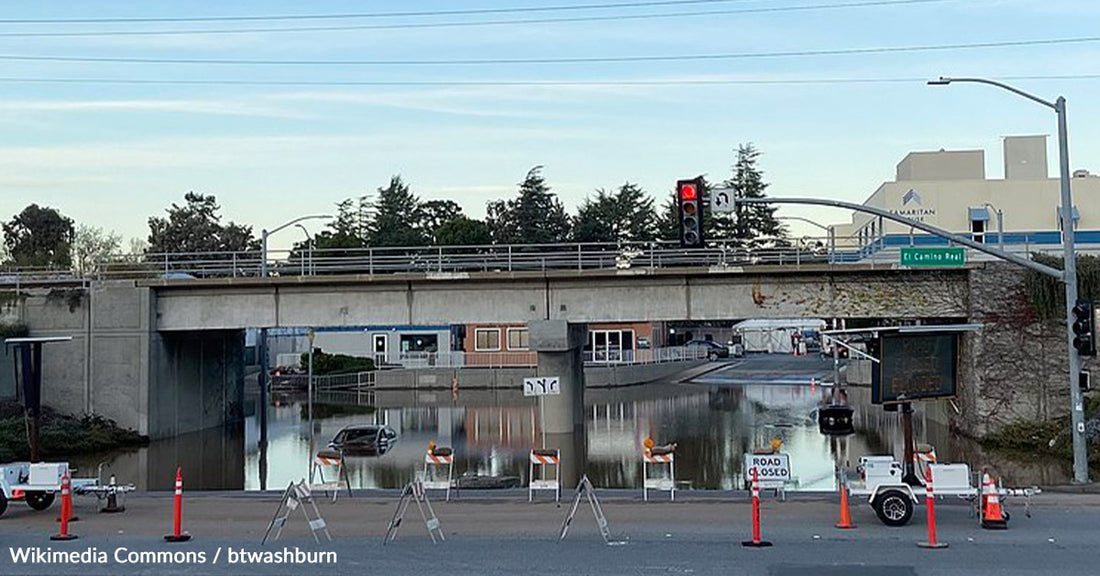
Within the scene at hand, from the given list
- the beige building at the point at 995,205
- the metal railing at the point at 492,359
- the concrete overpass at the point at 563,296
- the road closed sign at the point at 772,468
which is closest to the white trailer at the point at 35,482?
the road closed sign at the point at 772,468

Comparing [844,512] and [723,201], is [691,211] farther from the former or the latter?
[844,512]

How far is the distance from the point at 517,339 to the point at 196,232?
208 ft

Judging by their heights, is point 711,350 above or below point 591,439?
above

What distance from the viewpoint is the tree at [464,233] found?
10425 cm

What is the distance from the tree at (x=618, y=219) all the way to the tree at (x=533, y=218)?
2.43 meters

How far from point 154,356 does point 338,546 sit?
27014mm

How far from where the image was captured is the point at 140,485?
29.2 meters

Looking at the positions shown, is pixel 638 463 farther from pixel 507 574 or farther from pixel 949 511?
pixel 507 574

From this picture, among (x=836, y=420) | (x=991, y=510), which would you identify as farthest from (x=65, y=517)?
(x=836, y=420)

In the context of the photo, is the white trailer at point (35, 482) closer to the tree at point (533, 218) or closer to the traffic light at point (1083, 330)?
the traffic light at point (1083, 330)

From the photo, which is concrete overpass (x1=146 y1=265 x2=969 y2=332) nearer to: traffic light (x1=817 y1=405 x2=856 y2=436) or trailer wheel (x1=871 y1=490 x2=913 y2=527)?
traffic light (x1=817 y1=405 x2=856 y2=436)

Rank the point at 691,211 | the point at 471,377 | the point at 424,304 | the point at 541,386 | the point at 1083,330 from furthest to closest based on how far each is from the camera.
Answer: the point at 471,377 < the point at 424,304 < the point at 541,386 < the point at 1083,330 < the point at 691,211

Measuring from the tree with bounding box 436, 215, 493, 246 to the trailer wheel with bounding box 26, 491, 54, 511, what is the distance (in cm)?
8225

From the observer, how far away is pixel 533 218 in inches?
4242
